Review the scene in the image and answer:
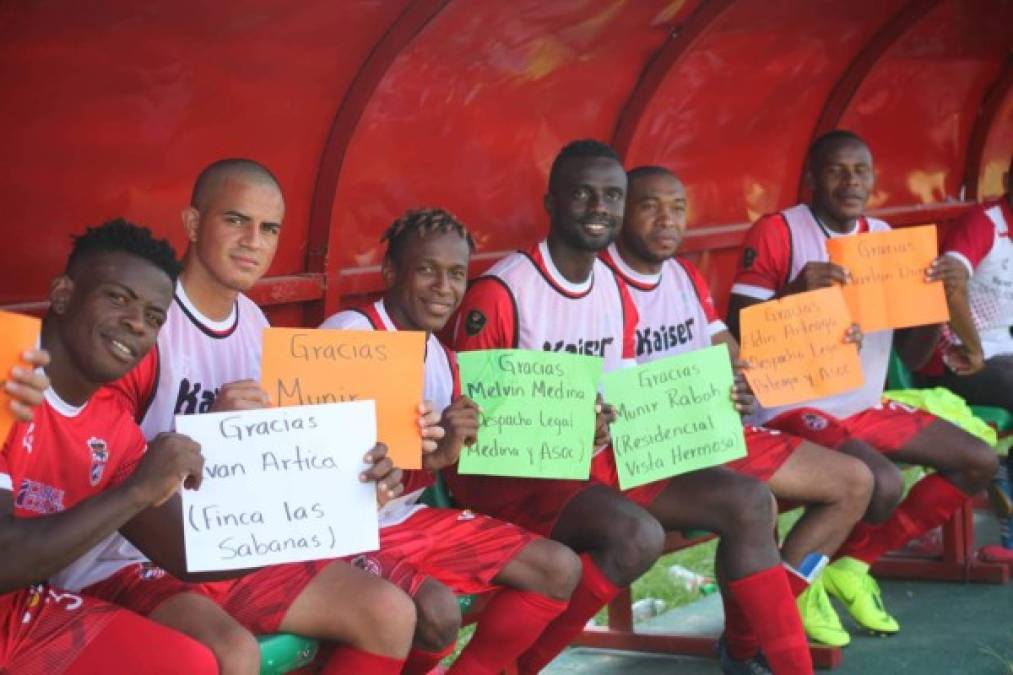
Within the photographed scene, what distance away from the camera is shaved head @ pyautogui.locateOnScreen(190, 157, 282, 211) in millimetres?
3725

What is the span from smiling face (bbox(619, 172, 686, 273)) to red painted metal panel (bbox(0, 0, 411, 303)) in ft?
3.30

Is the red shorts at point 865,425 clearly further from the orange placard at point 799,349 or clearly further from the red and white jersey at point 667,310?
the red and white jersey at point 667,310

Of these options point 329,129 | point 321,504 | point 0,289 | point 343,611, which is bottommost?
point 343,611

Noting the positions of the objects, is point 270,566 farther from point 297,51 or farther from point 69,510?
point 297,51

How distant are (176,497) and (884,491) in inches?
100

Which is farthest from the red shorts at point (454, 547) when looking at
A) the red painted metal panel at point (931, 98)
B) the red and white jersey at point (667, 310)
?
the red painted metal panel at point (931, 98)

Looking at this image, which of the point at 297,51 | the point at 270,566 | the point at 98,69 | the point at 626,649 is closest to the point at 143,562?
the point at 270,566

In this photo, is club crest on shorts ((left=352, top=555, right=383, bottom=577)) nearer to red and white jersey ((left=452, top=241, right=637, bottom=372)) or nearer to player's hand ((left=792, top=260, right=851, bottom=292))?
red and white jersey ((left=452, top=241, right=637, bottom=372))

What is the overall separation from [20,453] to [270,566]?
24.9 inches

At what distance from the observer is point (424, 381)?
4.05 meters

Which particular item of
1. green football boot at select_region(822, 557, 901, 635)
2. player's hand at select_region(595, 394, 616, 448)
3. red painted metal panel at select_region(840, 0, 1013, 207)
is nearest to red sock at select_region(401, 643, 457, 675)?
player's hand at select_region(595, 394, 616, 448)

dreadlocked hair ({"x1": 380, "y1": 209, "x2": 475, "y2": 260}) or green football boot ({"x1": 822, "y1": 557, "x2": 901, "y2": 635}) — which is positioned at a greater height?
dreadlocked hair ({"x1": 380, "y1": 209, "x2": 475, "y2": 260})

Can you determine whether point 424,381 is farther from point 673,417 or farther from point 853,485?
point 853,485

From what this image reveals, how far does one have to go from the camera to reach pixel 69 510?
2.82 meters
